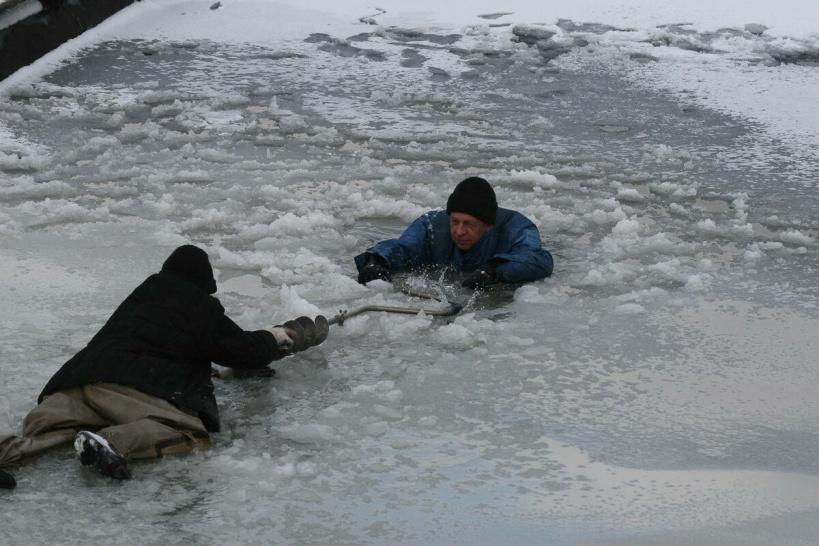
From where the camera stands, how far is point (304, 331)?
5875mm

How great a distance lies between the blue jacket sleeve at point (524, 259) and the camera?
23.1 ft

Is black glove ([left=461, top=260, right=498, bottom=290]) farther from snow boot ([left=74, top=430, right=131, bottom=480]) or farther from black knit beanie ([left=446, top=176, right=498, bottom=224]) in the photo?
snow boot ([left=74, top=430, right=131, bottom=480])

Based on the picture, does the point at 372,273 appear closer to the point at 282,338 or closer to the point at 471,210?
the point at 471,210

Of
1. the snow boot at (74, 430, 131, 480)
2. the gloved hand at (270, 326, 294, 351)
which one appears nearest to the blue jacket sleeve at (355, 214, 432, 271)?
the gloved hand at (270, 326, 294, 351)

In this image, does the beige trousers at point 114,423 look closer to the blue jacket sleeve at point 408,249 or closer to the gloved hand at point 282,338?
the gloved hand at point 282,338

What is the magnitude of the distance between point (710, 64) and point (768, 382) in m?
8.18

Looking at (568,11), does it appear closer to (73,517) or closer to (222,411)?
(222,411)

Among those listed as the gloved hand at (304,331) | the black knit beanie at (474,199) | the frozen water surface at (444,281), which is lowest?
the frozen water surface at (444,281)

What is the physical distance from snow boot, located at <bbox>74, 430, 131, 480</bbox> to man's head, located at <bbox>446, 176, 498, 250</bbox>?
303cm

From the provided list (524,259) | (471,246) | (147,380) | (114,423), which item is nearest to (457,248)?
(471,246)

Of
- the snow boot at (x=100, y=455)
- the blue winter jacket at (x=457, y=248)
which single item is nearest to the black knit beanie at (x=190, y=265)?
the snow boot at (x=100, y=455)

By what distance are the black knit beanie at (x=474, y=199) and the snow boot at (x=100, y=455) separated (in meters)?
3.02

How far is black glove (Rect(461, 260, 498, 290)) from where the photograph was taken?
7.01 m

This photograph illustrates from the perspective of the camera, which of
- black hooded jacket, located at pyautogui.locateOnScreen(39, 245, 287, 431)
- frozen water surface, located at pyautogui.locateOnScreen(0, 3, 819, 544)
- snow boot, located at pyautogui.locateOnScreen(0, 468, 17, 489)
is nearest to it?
snow boot, located at pyautogui.locateOnScreen(0, 468, 17, 489)
